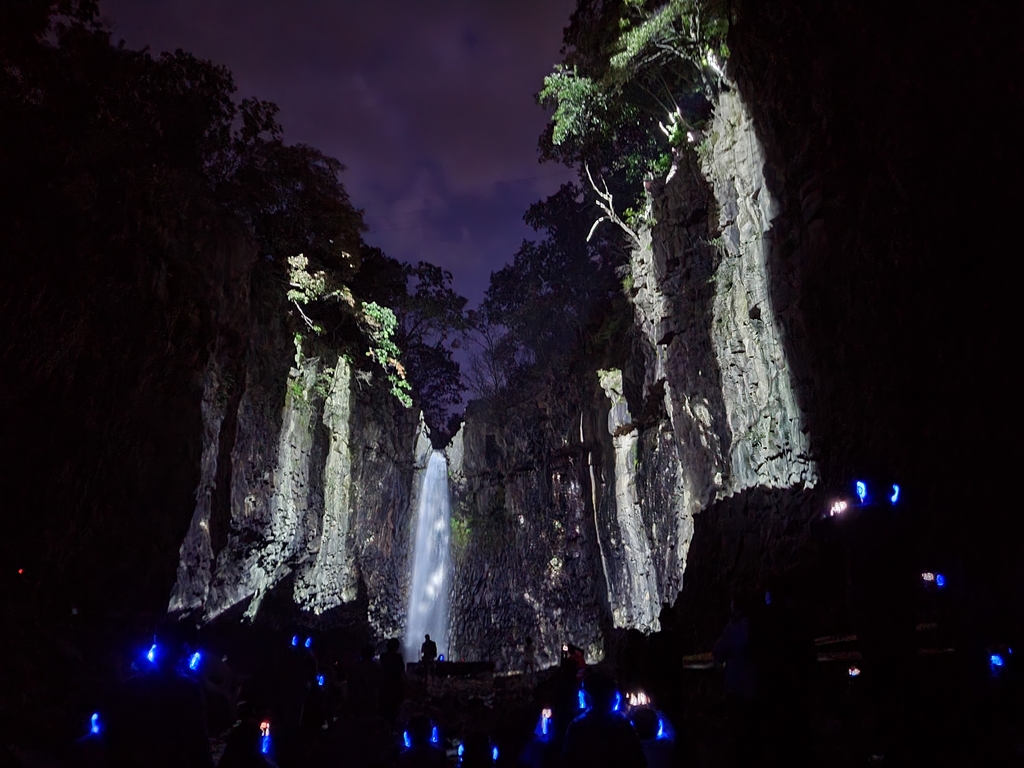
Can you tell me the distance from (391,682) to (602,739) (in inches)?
225

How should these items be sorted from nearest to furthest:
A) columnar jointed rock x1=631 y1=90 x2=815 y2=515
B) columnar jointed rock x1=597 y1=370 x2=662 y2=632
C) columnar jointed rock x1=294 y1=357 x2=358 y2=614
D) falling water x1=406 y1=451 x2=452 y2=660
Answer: columnar jointed rock x1=631 y1=90 x2=815 y2=515, columnar jointed rock x1=597 y1=370 x2=662 y2=632, columnar jointed rock x1=294 y1=357 x2=358 y2=614, falling water x1=406 y1=451 x2=452 y2=660

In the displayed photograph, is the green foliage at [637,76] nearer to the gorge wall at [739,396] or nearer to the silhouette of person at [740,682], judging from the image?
the gorge wall at [739,396]

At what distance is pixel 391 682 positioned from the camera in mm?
8078

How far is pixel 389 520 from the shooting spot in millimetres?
21875

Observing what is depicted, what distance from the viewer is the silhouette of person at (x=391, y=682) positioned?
8.00 m

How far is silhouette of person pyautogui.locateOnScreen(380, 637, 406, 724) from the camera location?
7996 millimetres

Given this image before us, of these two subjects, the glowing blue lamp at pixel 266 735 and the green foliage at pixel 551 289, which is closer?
the glowing blue lamp at pixel 266 735

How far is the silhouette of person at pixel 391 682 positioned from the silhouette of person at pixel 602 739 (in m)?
5.23

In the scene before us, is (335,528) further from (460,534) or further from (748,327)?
(748,327)

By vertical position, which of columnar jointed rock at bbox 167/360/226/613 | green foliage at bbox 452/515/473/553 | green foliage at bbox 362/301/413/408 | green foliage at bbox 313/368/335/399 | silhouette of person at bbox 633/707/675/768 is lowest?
silhouette of person at bbox 633/707/675/768

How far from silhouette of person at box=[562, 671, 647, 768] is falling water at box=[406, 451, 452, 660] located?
20811 mm

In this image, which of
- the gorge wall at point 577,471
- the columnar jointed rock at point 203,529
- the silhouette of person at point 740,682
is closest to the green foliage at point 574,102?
the gorge wall at point 577,471

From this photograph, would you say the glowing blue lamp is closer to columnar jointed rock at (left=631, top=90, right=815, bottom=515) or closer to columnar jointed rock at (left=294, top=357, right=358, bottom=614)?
columnar jointed rock at (left=631, top=90, right=815, bottom=515)

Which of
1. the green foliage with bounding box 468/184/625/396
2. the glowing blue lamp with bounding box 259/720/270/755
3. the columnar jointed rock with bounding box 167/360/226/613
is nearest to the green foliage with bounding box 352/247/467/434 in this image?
the green foliage with bounding box 468/184/625/396
